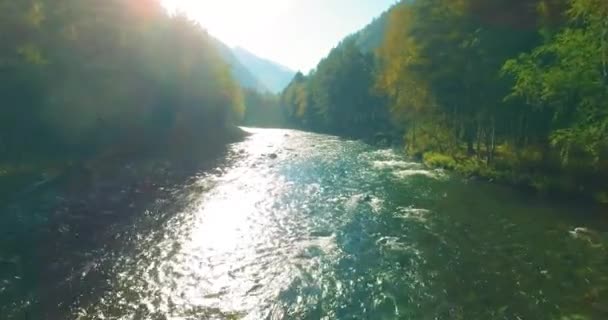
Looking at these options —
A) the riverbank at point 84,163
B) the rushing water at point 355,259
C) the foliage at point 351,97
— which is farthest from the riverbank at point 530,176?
the foliage at point 351,97

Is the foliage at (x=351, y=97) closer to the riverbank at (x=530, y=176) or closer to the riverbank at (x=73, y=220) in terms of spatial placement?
the riverbank at (x=530, y=176)

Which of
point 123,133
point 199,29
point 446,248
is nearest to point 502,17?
point 446,248

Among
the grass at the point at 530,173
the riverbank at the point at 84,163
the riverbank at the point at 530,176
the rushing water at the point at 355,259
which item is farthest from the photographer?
the riverbank at the point at 84,163

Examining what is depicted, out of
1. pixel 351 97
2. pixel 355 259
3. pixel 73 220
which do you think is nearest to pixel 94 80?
pixel 73 220

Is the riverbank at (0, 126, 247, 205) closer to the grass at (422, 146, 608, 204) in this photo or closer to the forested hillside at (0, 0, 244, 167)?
the forested hillside at (0, 0, 244, 167)

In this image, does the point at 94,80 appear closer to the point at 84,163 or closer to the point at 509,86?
the point at 84,163

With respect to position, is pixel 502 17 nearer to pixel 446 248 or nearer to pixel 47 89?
pixel 446 248
